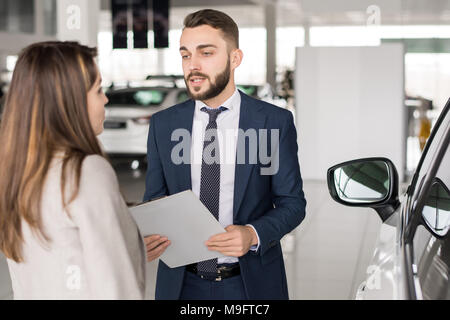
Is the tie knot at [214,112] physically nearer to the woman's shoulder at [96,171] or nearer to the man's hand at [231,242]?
the man's hand at [231,242]

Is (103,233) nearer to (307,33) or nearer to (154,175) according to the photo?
(154,175)

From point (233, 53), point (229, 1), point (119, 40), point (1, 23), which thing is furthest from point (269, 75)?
point (233, 53)

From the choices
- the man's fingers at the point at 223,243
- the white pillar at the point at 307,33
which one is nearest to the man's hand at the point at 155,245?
the man's fingers at the point at 223,243

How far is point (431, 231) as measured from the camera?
1.63 meters

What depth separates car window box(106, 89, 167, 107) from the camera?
11172 mm

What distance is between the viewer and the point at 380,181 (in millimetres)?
1920

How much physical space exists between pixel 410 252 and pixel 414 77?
16.1 m

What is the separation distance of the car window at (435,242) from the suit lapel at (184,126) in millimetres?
642

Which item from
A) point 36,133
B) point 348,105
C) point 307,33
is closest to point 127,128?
point 348,105

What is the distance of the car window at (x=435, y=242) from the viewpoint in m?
1.47

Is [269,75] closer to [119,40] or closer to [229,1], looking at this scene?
[229,1]

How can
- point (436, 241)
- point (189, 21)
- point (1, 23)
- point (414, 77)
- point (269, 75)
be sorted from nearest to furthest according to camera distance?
point (436, 241), point (189, 21), point (414, 77), point (1, 23), point (269, 75)

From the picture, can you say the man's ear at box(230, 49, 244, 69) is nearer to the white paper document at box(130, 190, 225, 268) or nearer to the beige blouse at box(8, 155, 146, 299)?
the white paper document at box(130, 190, 225, 268)

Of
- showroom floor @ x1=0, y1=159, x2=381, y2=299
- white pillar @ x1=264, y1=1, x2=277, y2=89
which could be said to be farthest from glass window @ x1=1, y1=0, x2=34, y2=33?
showroom floor @ x1=0, y1=159, x2=381, y2=299
